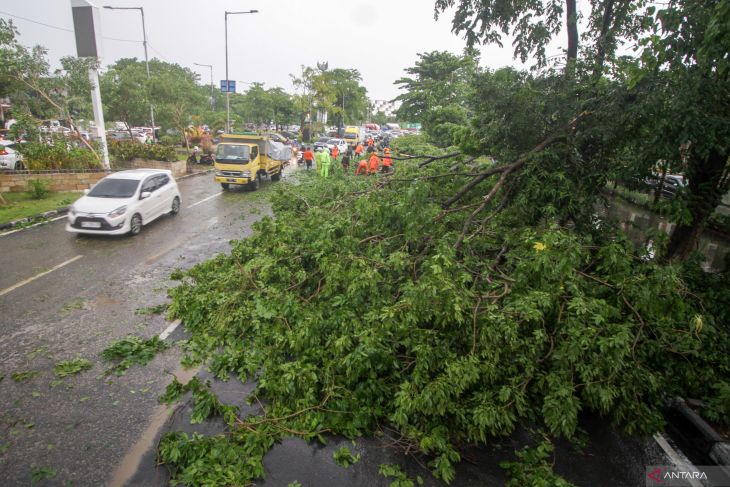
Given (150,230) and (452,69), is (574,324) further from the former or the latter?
(452,69)

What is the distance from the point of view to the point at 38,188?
14055 mm

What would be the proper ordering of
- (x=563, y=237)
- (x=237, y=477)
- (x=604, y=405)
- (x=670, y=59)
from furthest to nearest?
(x=670, y=59) → (x=563, y=237) → (x=604, y=405) → (x=237, y=477)

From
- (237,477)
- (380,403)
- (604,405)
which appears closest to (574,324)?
(604,405)

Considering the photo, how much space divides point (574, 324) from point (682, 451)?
196cm

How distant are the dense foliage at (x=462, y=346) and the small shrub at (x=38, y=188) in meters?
11.7

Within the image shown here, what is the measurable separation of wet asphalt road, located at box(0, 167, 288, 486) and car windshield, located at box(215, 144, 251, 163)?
6278mm

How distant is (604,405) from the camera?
13.7 feet

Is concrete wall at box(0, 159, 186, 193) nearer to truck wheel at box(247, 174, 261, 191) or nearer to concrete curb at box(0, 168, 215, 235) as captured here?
concrete curb at box(0, 168, 215, 235)

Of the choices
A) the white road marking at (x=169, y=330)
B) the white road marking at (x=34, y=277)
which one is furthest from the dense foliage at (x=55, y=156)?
the white road marking at (x=169, y=330)

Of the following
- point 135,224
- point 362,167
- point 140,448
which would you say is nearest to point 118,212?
point 135,224

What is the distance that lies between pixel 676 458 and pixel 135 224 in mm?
11977

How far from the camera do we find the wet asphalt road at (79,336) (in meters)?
4.27

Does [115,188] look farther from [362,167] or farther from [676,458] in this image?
[676,458]

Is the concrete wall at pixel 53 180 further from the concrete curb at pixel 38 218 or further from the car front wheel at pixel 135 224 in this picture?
the car front wheel at pixel 135 224
